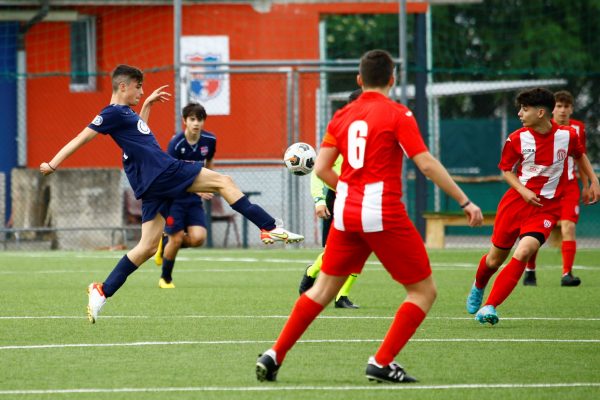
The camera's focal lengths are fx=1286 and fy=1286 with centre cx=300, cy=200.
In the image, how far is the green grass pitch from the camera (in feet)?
22.7

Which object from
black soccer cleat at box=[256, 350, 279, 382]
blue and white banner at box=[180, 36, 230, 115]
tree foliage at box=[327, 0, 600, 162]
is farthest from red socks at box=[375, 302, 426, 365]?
tree foliage at box=[327, 0, 600, 162]

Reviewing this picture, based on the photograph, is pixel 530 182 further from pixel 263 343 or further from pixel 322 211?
pixel 263 343

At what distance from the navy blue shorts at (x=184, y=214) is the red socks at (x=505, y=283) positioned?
4.84m

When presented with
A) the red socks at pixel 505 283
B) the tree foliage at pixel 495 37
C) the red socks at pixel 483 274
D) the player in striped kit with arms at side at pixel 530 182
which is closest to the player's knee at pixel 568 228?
the player in striped kit with arms at side at pixel 530 182

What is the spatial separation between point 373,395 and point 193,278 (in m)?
8.56

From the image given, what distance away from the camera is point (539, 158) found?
10.4m

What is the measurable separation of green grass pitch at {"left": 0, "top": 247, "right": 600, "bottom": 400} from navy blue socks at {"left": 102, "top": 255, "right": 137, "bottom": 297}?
28cm

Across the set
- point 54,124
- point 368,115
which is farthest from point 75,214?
point 368,115

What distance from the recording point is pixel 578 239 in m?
23.9

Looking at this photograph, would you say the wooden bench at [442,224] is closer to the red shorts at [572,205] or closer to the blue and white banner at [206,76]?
the blue and white banner at [206,76]

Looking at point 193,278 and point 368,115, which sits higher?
point 368,115

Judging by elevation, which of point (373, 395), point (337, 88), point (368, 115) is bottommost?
point (373, 395)

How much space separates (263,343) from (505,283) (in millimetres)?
2045

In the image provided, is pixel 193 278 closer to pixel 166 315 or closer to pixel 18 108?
pixel 166 315
